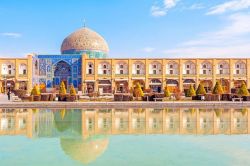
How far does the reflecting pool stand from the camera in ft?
21.8

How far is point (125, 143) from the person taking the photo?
8.26 meters

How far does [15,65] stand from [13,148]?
110ft

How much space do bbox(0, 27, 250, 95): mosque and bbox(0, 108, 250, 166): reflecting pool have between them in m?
27.7

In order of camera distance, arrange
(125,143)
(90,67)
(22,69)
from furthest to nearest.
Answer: (90,67), (22,69), (125,143)

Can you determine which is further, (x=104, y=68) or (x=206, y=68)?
(x=206, y=68)

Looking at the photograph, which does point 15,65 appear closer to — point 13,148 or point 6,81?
point 6,81

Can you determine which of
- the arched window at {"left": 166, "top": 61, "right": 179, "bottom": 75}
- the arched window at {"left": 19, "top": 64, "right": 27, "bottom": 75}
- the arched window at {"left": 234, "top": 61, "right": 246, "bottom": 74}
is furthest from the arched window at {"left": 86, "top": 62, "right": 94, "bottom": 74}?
the arched window at {"left": 234, "top": 61, "right": 246, "bottom": 74}

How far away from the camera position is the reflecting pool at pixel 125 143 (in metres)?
6.63

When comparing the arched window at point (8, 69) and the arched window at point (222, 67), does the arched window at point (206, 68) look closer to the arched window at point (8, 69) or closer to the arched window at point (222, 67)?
the arched window at point (222, 67)

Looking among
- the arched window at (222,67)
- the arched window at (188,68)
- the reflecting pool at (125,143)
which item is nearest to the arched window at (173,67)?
the arched window at (188,68)

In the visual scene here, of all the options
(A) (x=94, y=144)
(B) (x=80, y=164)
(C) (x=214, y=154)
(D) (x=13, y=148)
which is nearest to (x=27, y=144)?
(D) (x=13, y=148)

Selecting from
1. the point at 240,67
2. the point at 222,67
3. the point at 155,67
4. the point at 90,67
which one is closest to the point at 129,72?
the point at 155,67

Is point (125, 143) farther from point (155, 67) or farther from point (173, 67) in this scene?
point (173, 67)

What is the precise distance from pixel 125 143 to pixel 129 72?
3165 cm
